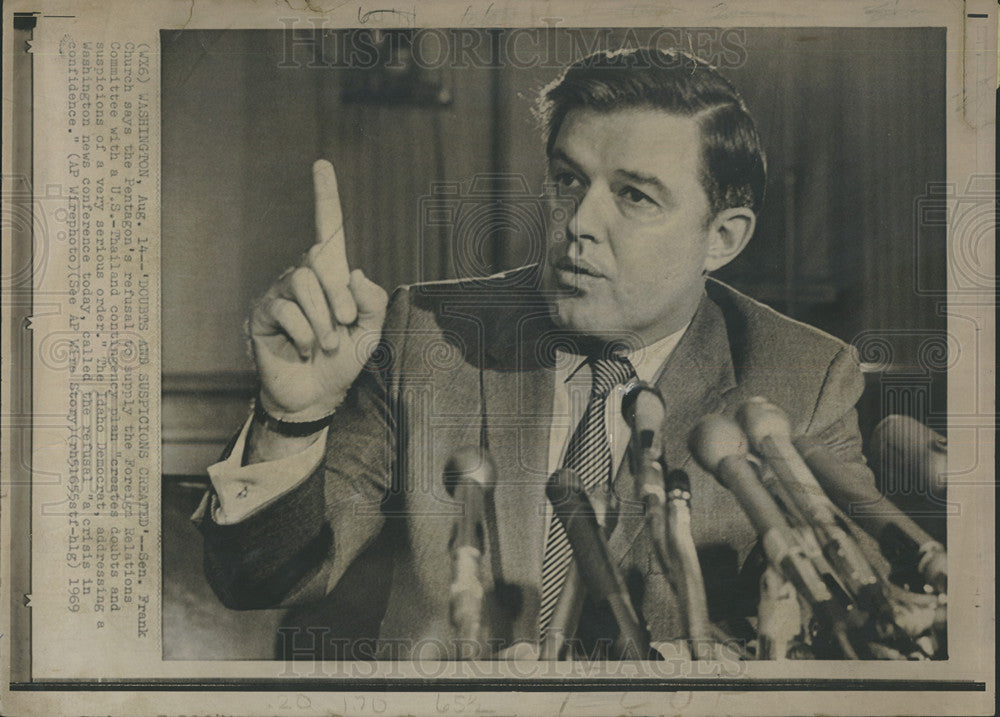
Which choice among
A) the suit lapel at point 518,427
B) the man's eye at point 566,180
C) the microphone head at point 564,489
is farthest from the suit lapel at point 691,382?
the man's eye at point 566,180

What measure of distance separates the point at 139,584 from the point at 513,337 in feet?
3.81

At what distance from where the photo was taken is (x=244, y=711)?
1.90 meters

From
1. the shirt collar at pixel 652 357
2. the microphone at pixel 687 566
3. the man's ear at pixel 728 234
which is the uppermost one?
the man's ear at pixel 728 234

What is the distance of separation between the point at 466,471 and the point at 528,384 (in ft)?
0.91

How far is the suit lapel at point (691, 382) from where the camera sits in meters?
1.90

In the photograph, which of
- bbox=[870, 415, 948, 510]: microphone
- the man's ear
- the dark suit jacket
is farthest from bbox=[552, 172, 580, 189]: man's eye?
bbox=[870, 415, 948, 510]: microphone

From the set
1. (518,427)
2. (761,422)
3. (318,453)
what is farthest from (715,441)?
(318,453)

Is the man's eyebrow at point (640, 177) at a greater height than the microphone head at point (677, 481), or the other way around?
the man's eyebrow at point (640, 177)

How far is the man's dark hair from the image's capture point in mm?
1897

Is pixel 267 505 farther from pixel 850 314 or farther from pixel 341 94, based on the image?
pixel 850 314

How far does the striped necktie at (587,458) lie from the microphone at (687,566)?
0.59 feet

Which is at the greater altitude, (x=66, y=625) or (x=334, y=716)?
(x=66, y=625)

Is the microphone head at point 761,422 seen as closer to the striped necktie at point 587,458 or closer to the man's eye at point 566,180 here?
the striped necktie at point 587,458

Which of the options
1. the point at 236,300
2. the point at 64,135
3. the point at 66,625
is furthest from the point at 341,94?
the point at 66,625
